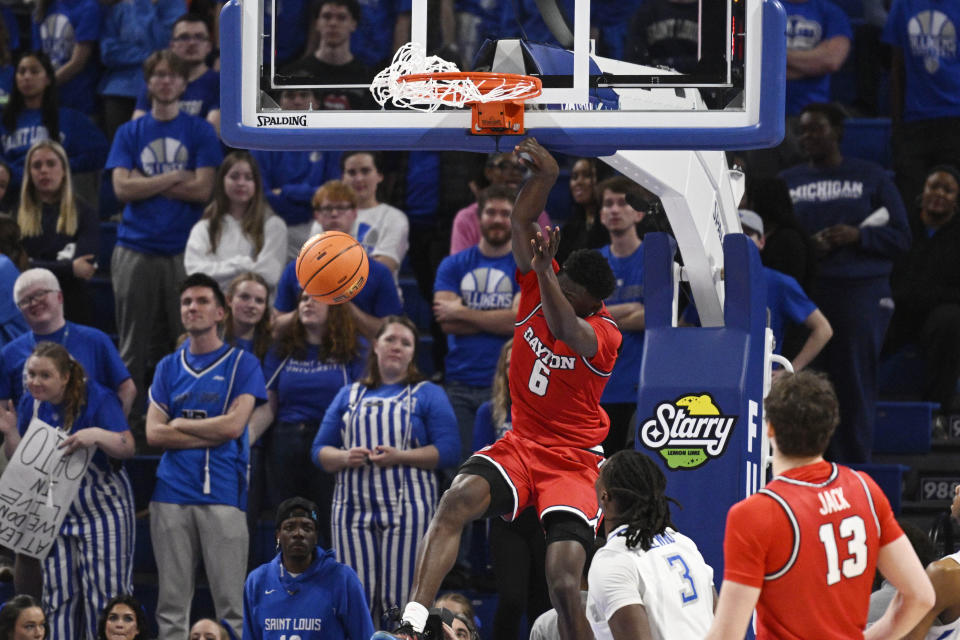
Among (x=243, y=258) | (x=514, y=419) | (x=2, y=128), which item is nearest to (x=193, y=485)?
(x=243, y=258)

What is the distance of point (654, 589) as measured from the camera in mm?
5828

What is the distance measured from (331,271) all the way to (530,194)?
0.95 metres

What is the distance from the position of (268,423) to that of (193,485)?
754 mm

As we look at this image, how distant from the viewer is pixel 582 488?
6.75 metres

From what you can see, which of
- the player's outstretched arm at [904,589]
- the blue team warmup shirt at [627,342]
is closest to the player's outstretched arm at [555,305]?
the player's outstretched arm at [904,589]

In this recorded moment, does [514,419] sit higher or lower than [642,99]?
lower

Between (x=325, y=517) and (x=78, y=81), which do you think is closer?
(x=325, y=517)

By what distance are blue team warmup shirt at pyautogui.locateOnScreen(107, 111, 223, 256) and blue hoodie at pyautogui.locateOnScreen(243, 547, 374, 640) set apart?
3337 mm

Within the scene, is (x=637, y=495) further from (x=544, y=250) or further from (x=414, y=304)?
(x=414, y=304)

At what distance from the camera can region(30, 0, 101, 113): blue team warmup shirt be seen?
12.8 metres

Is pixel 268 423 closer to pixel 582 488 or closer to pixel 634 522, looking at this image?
pixel 582 488

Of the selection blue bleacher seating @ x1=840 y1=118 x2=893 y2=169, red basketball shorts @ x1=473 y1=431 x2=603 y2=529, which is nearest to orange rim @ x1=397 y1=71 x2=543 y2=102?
red basketball shorts @ x1=473 y1=431 x2=603 y2=529

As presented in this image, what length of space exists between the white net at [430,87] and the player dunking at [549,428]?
1.24 feet

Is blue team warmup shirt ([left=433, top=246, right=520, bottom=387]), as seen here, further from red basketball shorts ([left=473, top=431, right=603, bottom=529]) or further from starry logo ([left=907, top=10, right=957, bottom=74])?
starry logo ([left=907, top=10, right=957, bottom=74])
